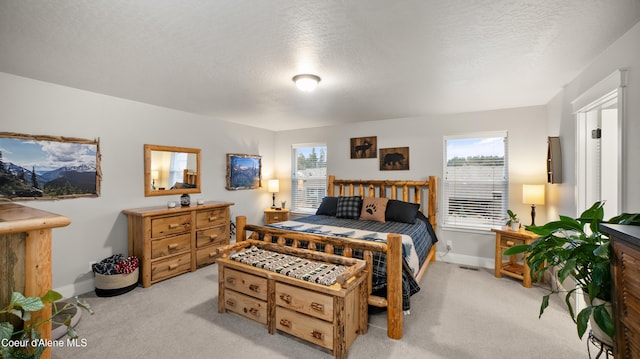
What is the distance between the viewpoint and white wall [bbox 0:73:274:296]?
2727 millimetres

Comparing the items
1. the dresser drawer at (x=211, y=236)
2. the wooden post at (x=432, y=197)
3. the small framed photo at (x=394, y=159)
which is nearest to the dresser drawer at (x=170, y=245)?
the dresser drawer at (x=211, y=236)

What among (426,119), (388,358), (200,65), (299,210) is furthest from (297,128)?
(388,358)

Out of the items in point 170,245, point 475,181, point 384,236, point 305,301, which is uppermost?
point 475,181

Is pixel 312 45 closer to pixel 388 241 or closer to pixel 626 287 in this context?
pixel 388 241

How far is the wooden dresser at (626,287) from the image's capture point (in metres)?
1.14

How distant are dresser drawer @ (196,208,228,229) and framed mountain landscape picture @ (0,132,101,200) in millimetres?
1195

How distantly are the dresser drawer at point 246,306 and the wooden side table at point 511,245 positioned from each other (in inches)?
120

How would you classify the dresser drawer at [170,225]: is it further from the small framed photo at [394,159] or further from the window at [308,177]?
the small framed photo at [394,159]

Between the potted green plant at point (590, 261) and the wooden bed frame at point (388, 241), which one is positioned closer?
the potted green plant at point (590, 261)

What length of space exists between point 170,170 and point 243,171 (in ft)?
4.45

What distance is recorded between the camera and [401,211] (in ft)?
12.8

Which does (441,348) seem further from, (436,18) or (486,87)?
(486,87)

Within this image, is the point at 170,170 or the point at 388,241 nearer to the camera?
the point at 388,241

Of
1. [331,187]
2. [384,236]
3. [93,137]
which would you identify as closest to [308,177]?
[331,187]
